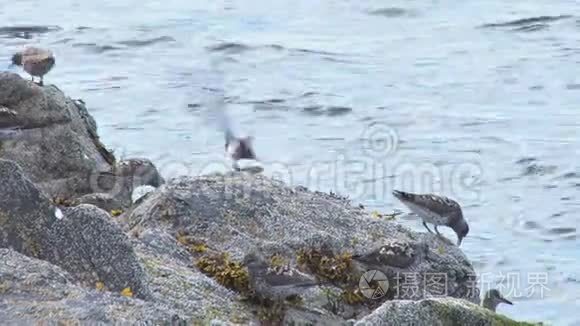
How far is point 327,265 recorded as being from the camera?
26.2 feet

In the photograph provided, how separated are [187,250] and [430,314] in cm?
205

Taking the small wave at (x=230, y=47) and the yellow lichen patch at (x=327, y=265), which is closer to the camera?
the yellow lichen patch at (x=327, y=265)

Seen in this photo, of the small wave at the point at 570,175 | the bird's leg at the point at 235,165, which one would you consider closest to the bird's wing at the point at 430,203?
the bird's leg at the point at 235,165

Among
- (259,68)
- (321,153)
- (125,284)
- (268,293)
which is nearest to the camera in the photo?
(125,284)

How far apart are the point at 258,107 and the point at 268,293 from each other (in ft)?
38.7

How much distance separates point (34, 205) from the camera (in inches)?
261

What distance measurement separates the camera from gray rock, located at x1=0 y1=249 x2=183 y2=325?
5367 mm

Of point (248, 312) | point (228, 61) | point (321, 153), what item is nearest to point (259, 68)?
point (228, 61)

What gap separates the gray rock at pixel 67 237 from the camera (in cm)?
649

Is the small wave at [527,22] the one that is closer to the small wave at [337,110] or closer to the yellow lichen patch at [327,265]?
the small wave at [337,110]

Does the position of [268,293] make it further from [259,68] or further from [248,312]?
[259,68]

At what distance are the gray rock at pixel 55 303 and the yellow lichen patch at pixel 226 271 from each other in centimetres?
179

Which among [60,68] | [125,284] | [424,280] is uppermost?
[125,284]

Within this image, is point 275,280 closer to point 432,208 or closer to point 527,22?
point 432,208
